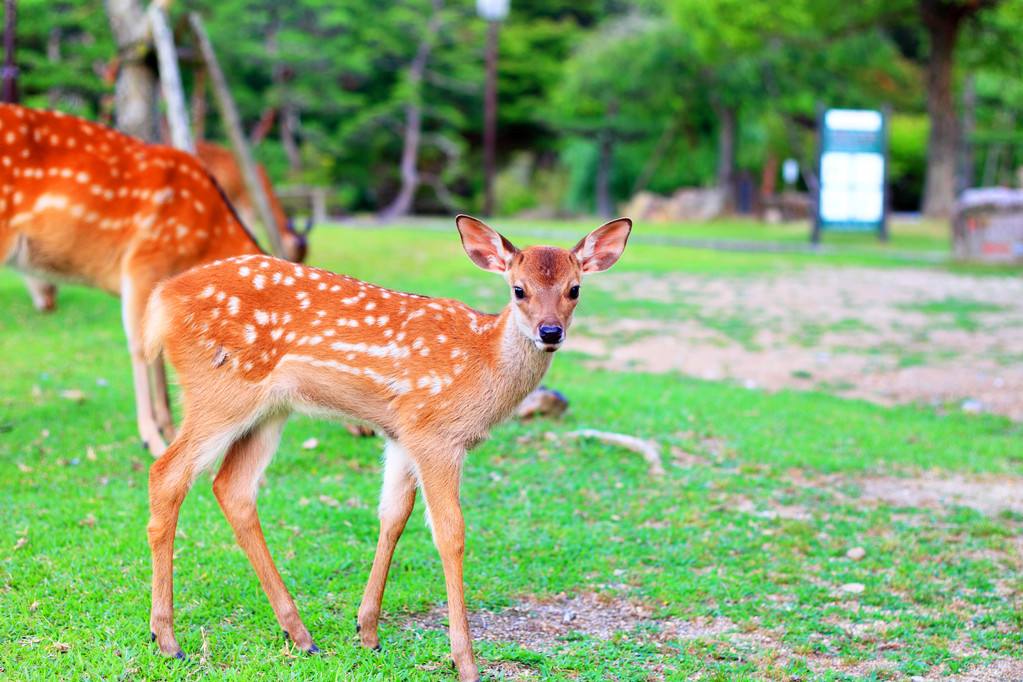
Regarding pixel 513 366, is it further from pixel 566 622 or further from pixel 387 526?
pixel 566 622

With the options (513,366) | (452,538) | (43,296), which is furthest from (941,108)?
(452,538)

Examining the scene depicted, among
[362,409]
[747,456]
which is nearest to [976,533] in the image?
[747,456]

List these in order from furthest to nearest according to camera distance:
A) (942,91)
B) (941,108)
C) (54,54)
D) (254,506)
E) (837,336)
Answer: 1. (941,108)
2. (942,91)
3. (54,54)
4. (837,336)
5. (254,506)

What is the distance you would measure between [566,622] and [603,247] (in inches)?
55.3

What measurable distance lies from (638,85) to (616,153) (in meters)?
5.42

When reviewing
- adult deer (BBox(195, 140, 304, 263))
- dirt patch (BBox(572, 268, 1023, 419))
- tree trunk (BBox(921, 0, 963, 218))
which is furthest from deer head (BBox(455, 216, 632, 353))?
tree trunk (BBox(921, 0, 963, 218))

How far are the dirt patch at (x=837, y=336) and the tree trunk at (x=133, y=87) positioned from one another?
4.38 meters

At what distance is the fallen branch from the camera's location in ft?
19.9

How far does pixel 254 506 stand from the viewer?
3973 millimetres

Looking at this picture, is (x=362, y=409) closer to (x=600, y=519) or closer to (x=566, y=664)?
(x=566, y=664)

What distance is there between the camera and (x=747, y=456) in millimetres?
6363

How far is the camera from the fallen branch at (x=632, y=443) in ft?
19.9

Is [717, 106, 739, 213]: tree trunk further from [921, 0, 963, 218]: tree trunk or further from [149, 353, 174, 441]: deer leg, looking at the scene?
[149, 353, 174, 441]: deer leg

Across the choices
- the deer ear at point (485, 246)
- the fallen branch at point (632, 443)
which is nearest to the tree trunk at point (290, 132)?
the fallen branch at point (632, 443)
